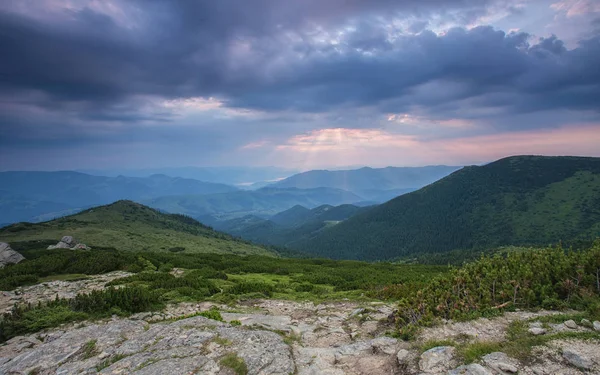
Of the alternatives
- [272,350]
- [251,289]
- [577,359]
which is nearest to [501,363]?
[577,359]

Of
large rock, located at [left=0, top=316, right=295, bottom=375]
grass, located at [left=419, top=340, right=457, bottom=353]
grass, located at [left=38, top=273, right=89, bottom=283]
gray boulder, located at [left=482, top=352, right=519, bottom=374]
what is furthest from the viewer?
grass, located at [left=38, top=273, right=89, bottom=283]

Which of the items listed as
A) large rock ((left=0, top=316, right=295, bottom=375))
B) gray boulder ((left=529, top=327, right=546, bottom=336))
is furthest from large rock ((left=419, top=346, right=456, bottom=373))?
large rock ((left=0, top=316, right=295, bottom=375))

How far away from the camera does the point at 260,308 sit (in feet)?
45.4

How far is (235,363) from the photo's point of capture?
7.67 m

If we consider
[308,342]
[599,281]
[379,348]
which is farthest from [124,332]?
[599,281]

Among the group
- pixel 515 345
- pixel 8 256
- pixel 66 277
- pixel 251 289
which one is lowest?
pixel 8 256

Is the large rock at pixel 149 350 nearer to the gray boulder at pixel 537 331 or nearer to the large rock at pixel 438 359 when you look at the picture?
the large rock at pixel 438 359

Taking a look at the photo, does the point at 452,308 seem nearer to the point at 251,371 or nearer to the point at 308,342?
the point at 308,342

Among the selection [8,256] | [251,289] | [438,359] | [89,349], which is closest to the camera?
[438,359]

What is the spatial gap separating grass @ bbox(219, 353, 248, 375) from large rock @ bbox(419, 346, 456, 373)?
456cm

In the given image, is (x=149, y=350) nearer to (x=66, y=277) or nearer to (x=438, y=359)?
(x=438, y=359)

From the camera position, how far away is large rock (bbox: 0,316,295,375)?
771 centimetres

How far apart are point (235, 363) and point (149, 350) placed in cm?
297

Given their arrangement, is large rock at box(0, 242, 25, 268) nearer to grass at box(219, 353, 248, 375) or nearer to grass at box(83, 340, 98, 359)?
grass at box(83, 340, 98, 359)
